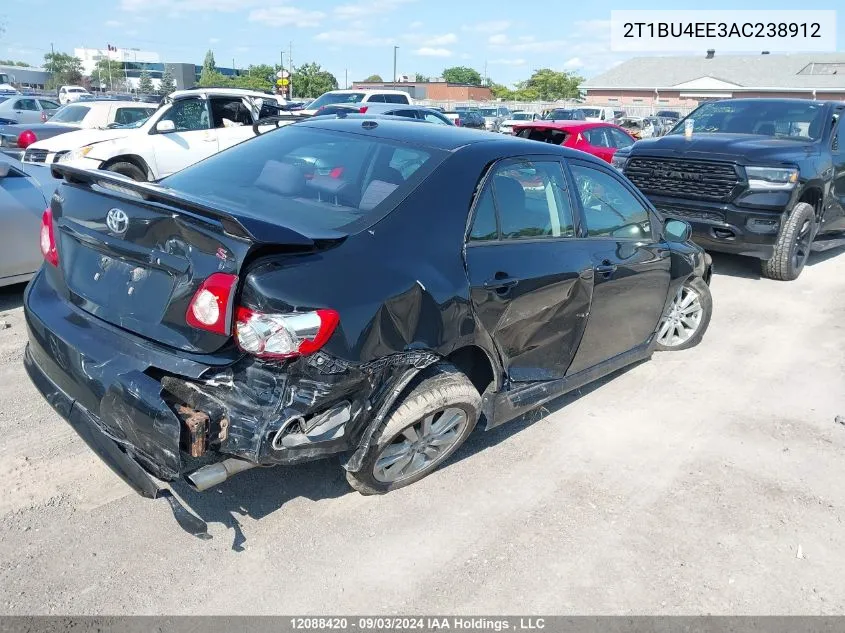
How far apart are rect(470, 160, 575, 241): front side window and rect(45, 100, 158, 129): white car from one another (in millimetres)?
12429

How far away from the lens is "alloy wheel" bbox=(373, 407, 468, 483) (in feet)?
10.5

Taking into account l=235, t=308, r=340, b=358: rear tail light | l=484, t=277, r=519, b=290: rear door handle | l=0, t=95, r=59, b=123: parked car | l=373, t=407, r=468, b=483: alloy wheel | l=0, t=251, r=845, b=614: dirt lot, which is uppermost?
l=0, t=95, r=59, b=123: parked car

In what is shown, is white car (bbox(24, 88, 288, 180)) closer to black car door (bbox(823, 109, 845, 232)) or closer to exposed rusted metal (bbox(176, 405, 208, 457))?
black car door (bbox(823, 109, 845, 232))

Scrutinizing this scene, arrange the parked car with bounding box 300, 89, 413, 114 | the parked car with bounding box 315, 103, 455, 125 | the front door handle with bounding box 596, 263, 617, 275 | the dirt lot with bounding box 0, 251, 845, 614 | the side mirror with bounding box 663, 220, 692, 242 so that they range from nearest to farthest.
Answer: the dirt lot with bounding box 0, 251, 845, 614, the front door handle with bounding box 596, 263, 617, 275, the side mirror with bounding box 663, 220, 692, 242, the parked car with bounding box 315, 103, 455, 125, the parked car with bounding box 300, 89, 413, 114

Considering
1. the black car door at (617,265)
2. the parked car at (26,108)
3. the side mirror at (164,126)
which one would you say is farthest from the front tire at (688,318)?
the parked car at (26,108)

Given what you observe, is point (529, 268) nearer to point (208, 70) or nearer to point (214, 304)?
point (214, 304)

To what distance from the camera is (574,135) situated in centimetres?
1363

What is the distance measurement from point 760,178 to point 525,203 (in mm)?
4924

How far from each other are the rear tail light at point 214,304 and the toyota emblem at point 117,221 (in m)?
0.52

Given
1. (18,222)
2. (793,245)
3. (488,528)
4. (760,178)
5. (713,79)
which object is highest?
(713,79)

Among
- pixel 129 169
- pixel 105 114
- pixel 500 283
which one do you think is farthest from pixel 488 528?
pixel 105 114

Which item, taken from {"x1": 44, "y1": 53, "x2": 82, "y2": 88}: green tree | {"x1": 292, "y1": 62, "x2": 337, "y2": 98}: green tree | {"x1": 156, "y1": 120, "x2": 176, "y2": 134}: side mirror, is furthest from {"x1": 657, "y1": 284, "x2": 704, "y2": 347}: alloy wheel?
{"x1": 44, "y1": 53, "x2": 82, "y2": 88}: green tree

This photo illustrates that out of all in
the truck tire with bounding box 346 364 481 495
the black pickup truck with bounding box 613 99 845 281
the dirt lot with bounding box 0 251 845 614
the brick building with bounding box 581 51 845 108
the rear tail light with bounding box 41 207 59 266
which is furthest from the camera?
the brick building with bounding box 581 51 845 108

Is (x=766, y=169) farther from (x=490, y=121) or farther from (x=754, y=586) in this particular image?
(x=490, y=121)
